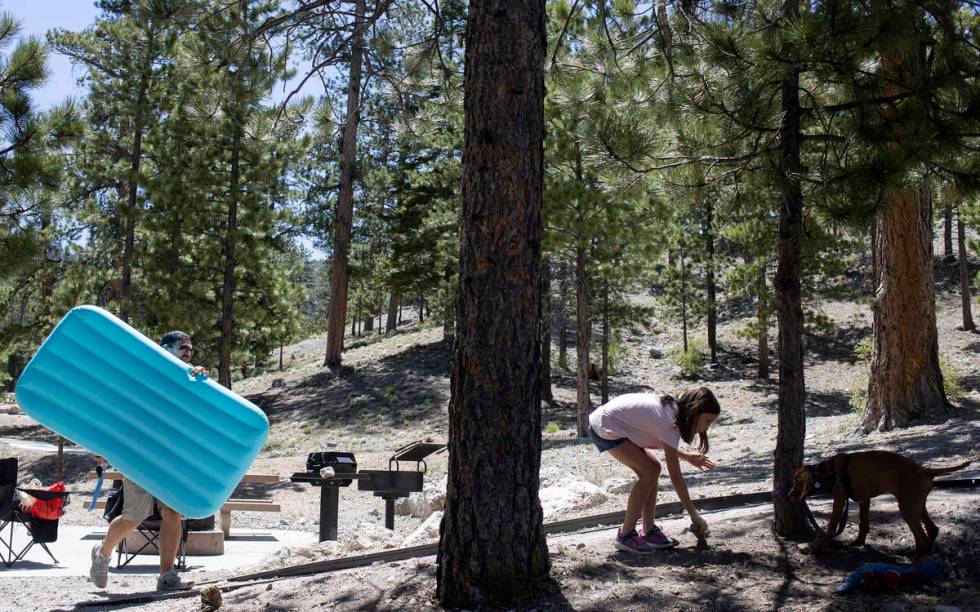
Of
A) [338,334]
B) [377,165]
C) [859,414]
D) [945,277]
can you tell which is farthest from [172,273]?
[945,277]

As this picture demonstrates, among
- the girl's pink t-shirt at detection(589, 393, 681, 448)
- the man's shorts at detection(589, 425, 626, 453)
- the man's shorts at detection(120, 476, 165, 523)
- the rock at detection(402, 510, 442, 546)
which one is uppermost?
the girl's pink t-shirt at detection(589, 393, 681, 448)

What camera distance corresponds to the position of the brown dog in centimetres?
450

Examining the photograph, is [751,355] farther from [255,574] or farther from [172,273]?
[255,574]

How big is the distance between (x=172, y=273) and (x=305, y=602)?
17.1 m

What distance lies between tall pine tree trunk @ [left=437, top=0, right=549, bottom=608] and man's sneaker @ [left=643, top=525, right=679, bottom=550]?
95cm

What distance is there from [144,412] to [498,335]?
2391 mm

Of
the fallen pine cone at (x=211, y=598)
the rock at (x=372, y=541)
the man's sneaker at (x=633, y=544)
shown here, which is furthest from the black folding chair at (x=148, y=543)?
the man's sneaker at (x=633, y=544)

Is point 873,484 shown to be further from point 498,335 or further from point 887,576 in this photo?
point 498,335

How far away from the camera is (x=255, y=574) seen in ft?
19.4

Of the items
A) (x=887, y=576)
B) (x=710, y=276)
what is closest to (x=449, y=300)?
(x=710, y=276)

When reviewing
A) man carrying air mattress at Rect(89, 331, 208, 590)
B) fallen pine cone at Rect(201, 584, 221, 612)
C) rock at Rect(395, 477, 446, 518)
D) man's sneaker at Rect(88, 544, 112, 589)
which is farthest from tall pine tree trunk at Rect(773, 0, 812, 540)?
rock at Rect(395, 477, 446, 518)

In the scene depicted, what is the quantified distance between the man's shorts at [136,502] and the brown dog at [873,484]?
4207 mm

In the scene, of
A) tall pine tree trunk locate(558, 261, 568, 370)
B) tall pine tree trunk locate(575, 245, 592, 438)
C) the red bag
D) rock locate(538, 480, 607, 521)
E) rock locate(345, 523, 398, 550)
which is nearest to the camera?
rock locate(345, 523, 398, 550)

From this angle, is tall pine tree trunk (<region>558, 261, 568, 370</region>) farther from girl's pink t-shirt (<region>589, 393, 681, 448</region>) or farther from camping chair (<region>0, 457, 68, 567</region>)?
girl's pink t-shirt (<region>589, 393, 681, 448</region>)
